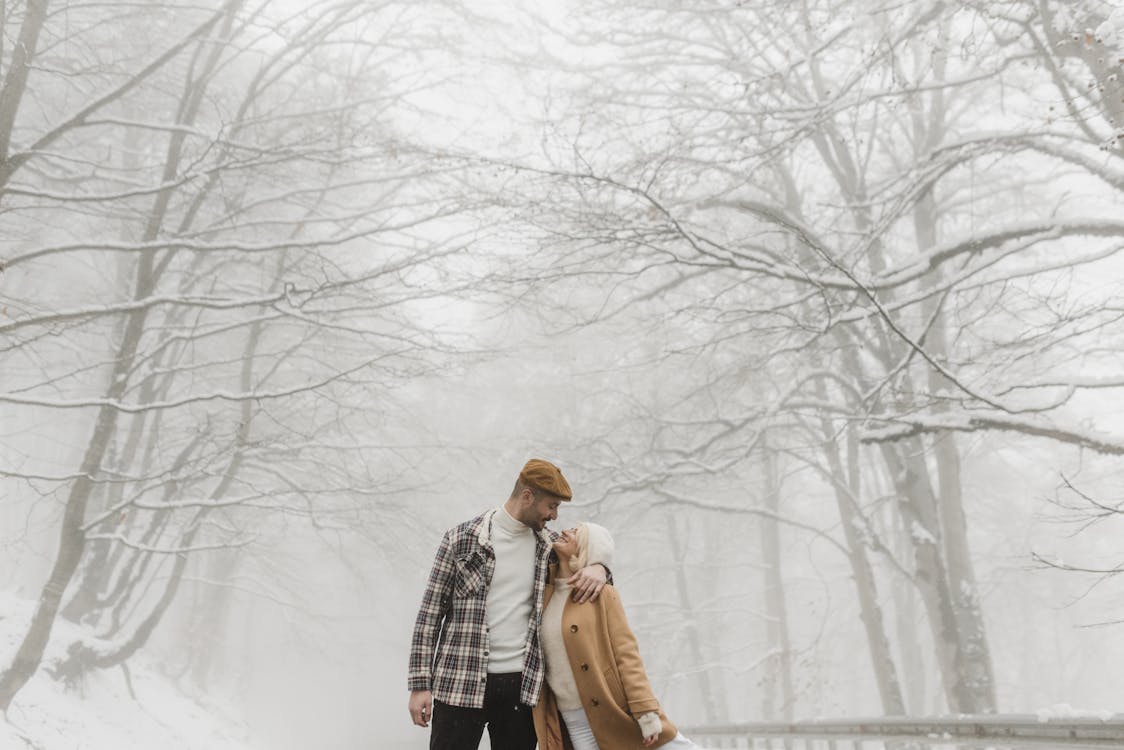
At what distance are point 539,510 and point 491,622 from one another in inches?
18.6

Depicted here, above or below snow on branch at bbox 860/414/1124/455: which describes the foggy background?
above

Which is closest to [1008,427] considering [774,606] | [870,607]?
[870,607]

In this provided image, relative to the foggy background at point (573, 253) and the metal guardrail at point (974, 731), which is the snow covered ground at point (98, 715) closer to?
the foggy background at point (573, 253)

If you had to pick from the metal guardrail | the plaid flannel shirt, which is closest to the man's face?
the plaid flannel shirt

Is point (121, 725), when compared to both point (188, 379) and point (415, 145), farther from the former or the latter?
point (188, 379)

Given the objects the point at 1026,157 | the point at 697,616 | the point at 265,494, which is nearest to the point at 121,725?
the point at 265,494

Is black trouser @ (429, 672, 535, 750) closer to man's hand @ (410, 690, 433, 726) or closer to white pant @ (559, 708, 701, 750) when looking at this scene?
man's hand @ (410, 690, 433, 726)

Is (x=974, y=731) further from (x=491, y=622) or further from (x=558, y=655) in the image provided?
(x=491, y=622)

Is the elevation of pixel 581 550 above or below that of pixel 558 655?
above

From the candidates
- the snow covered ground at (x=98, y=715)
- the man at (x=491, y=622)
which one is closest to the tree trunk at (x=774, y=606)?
the snow covered ground at (x=98, y=715)

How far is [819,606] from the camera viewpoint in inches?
1569

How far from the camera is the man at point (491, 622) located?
10.6 ft

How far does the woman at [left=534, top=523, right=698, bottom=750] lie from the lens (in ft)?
10.2

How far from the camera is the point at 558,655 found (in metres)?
3.30
